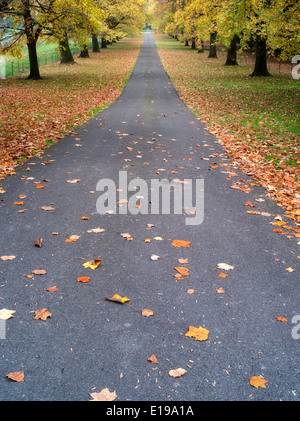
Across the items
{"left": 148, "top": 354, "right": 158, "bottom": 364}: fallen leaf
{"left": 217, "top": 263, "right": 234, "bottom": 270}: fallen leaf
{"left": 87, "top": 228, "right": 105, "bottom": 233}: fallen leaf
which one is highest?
{"left": 87, "top": 228, "right": 105, "bottom": 233}: fallen leaf

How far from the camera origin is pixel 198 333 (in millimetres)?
3018

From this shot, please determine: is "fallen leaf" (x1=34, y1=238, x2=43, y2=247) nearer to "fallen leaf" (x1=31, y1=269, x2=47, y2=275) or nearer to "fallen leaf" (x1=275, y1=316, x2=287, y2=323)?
"fallen leaf" (x1=31, y1=269, x2=47, y2=275)

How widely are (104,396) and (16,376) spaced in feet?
2.26

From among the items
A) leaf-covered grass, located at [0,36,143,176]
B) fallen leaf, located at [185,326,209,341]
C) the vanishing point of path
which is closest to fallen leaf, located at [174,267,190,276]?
the vanishing point of path

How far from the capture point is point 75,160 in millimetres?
7781

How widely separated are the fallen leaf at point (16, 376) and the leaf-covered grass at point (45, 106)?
509cm

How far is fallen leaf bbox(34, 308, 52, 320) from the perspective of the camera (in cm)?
315

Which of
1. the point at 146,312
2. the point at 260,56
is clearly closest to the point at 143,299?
the point at 146,312

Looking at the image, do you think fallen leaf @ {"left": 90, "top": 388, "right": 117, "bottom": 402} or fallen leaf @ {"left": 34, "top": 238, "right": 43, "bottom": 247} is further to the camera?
fallen leaf @ {"left": 34, "top": 238, "right": 43, "bottom": 247}

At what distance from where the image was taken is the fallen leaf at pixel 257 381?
8.37ft

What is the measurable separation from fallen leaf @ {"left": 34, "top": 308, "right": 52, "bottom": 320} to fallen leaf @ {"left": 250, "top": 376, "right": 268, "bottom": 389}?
1.82m
